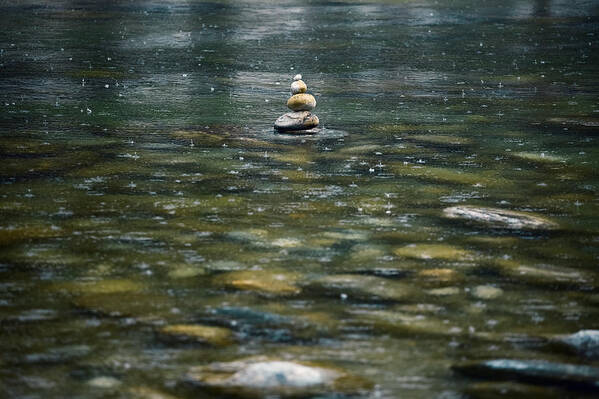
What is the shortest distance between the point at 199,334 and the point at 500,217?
12.4 feet

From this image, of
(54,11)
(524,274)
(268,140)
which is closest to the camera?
(524,274)

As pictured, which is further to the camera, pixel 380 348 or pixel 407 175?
pixel 407 175

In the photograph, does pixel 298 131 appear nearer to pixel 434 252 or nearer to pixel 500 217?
pixel 500 217

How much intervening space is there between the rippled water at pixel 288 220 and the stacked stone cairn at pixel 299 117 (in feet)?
0.88

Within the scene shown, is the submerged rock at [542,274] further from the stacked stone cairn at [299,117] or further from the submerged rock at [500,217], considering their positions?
the stacked stone cairn at [299,117]

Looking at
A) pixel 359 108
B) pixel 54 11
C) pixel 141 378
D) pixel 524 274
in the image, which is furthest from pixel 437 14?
pixel 141 378

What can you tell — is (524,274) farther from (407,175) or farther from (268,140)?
(268,140)

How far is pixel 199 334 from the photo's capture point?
20.6 ft

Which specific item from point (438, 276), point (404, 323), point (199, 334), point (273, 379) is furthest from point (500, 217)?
point (273, 379)

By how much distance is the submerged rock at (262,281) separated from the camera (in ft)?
23.3

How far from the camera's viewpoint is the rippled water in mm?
6090

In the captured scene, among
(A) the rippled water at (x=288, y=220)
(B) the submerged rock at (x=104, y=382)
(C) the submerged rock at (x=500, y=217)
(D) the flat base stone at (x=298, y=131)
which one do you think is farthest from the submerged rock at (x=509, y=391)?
(D) the flat base stone at (x=298, y=131)

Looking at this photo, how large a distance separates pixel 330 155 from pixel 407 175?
1277mm

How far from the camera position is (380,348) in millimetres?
6125
